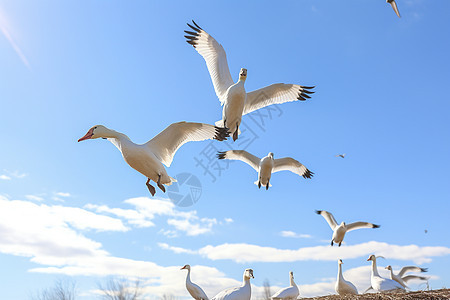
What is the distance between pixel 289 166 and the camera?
15.7m

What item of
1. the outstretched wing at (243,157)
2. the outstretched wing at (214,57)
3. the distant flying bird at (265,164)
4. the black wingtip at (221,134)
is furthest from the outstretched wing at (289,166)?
the black wingtip at (221,134)

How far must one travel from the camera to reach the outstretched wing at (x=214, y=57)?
12.5 m

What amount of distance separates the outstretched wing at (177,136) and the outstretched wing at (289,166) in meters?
5.63

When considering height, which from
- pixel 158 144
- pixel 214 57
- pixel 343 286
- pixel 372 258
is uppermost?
pixel 214 57

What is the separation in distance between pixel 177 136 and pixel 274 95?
423cm

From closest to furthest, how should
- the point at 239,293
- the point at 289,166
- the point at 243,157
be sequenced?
the point at 239,293 < the point at 243,157 < the point at 289,166

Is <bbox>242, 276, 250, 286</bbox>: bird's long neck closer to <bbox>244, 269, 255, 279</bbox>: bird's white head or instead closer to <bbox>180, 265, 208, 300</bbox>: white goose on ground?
<bbox>244, 269, 255, 279</bbox>: bird's white head

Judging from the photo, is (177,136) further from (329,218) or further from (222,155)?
(329,218)

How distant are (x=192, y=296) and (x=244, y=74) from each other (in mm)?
5975

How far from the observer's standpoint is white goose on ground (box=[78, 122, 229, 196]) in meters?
9.05

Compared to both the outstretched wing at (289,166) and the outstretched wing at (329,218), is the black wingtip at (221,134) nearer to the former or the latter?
the outstretched wing at (289,166)

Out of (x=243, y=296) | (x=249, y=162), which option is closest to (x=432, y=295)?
(x=243, y=296)

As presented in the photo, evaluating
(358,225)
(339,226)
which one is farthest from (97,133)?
(358,225)

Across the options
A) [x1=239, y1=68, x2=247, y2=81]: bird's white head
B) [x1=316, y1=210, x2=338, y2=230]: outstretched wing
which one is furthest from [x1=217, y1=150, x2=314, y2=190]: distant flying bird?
[x1=239, y1=68, x2=247, y2=81]: bird's white head
